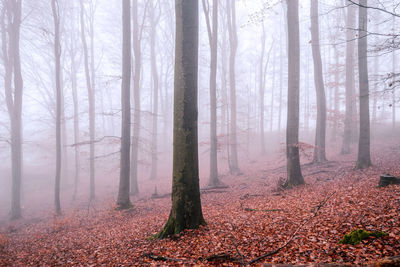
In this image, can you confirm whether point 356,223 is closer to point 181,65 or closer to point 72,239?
point 181,65

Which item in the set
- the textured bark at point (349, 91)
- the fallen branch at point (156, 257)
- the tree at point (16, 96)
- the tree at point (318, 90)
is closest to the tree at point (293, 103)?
the tree at point (318, 90)

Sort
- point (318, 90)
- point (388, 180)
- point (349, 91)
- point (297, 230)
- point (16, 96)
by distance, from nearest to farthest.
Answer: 1. point (297, 230)
2. point (388, 180)
3. point (318, 90)
4. point (16, 96)
5. point (349, 91)

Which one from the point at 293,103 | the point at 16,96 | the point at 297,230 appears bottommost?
the point at 297,230

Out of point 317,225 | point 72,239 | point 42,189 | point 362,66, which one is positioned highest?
Answer: point 362,66

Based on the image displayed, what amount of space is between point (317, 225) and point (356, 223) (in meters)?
0.68

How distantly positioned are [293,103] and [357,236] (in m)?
6.36

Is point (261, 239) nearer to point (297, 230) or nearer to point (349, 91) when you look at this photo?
point (297, 230)

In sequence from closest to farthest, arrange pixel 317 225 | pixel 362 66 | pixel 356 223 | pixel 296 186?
pixel 356 223, pixel 317 225, pixel 296 186, pixel 362 66

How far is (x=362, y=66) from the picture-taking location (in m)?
9.25

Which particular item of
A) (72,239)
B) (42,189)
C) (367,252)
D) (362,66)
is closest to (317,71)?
(362,66)

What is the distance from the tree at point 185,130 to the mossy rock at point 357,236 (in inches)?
121

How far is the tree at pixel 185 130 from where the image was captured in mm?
5211

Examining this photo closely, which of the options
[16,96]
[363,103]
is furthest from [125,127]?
[363,103]

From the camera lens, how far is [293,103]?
8.92m
